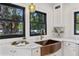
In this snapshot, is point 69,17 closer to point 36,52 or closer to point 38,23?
point 38,23

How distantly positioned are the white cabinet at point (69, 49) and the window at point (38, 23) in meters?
0.29

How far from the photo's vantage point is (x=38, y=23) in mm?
1298

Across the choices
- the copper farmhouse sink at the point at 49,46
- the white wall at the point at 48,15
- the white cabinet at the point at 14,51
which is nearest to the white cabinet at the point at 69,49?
the copper farmhouse sink at the point at 49,46

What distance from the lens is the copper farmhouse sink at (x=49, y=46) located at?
1.23 m

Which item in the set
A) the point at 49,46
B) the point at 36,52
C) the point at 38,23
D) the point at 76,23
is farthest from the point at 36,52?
the point at 76,23

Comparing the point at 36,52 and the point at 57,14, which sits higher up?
the point at 57,14

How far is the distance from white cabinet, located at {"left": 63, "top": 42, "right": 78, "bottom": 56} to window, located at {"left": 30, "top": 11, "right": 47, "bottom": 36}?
29 centimetres

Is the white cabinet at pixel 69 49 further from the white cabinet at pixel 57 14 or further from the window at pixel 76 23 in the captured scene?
the white cabinet at pixel 57 14

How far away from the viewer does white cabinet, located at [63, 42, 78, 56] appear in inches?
48.0

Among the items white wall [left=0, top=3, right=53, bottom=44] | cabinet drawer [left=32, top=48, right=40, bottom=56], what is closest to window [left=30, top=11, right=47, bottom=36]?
white wall [left=0, top=3, right=53, bottom=44]

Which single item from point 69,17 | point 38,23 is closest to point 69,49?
point 69,17

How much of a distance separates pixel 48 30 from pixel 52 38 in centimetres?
11

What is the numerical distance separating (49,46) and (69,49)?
0.75 feet

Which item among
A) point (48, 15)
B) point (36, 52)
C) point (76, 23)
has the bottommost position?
point (36, 52)
